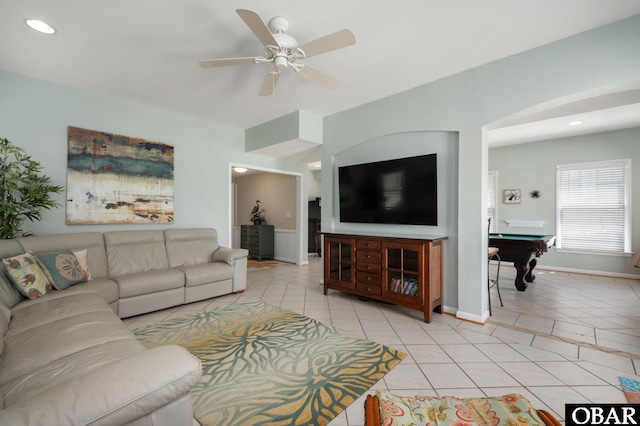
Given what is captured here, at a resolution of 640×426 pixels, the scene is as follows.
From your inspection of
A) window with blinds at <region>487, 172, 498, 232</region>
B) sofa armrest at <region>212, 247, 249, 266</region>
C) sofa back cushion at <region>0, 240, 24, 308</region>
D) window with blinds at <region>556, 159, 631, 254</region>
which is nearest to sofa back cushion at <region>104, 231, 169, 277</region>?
sofa armrest at <region>212, 247, 249, 266</region>

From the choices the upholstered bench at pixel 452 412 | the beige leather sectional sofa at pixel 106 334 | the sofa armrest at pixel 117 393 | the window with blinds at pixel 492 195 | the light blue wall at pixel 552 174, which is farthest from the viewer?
the window with blinds at pixel 492 195

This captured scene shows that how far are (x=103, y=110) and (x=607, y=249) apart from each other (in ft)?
28.3

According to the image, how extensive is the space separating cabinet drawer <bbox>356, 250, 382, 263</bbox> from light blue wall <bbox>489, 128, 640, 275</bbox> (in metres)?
4.39

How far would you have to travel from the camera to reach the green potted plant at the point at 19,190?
283cm

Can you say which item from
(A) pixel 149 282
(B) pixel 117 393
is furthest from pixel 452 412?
(A) pixel 149 282

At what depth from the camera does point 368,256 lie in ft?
11.5

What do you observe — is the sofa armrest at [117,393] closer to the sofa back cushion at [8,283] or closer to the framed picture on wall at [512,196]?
the sofa back cushion at [8,283]

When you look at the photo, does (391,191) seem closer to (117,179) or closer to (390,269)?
(390,269)

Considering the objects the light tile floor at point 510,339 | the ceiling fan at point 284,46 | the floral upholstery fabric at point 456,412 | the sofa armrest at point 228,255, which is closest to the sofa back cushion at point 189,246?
the sofa armrest at point 228,255

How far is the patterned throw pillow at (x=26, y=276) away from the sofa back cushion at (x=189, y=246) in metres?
1.43

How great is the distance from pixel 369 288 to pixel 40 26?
4041mm

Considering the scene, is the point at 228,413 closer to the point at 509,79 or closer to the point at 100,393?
the point at 100,393

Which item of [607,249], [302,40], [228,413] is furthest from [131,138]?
[607,249]

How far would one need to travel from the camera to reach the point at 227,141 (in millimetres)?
4992
